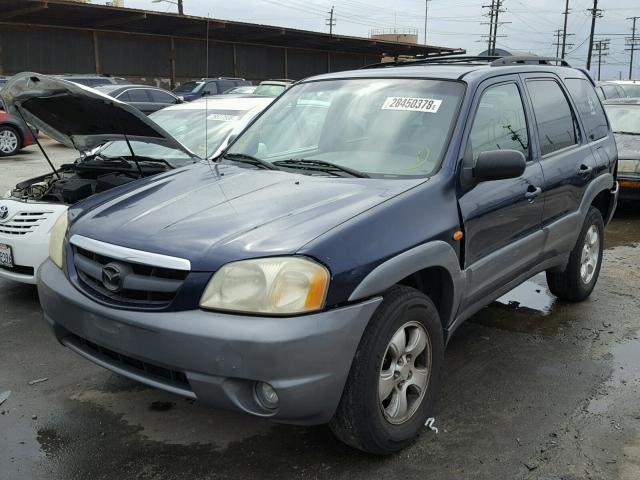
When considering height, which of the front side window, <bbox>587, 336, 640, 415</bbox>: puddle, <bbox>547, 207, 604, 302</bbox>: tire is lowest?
<bbox>587, 336, 640, 415</bbox>: puddle

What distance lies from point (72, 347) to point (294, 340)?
125 centimetres

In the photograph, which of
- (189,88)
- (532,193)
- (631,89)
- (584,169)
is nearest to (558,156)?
(584,169)

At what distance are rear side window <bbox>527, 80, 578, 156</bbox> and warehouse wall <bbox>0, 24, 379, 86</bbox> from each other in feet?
81.9

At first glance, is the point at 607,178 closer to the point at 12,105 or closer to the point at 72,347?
the point at 72,347

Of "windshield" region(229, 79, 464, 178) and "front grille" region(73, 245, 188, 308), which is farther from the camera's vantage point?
"windshield" region(229, 79, 464, 178)

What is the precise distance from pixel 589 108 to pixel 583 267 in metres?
1.25

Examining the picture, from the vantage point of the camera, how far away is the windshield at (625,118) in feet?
31.1

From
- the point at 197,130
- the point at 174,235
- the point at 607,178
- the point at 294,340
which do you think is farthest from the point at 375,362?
the point at 197,130

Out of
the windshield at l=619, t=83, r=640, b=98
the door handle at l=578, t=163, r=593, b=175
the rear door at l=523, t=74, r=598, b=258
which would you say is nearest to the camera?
the rear door at l=523, t=74, r=598, b=258

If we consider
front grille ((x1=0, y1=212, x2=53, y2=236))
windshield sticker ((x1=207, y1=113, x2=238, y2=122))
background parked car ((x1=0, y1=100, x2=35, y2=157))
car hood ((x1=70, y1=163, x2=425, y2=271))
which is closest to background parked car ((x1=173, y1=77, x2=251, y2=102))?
background parked car ((x1=0, y1=100, x2=35, y2=157))

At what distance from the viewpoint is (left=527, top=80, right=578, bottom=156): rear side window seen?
4.21 meters

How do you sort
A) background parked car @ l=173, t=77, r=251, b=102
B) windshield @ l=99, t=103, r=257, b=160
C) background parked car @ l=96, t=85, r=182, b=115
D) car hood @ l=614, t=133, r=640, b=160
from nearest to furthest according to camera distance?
1. windshield @ l=99, t=103, r=257, b=160
2. car hood @ l=614, t=133, r=640, b=160
3. background parked car @ l=96, t=85, r=182, b=115
4. background parked car @ l=173, t=77, r=251, b=102

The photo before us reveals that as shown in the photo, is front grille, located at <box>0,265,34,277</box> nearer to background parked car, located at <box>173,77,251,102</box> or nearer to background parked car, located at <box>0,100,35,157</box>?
background parked car, located at <box>0,100,35,157</box>

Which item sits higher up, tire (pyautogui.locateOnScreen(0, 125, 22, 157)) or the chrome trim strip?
the chrome trim strip
